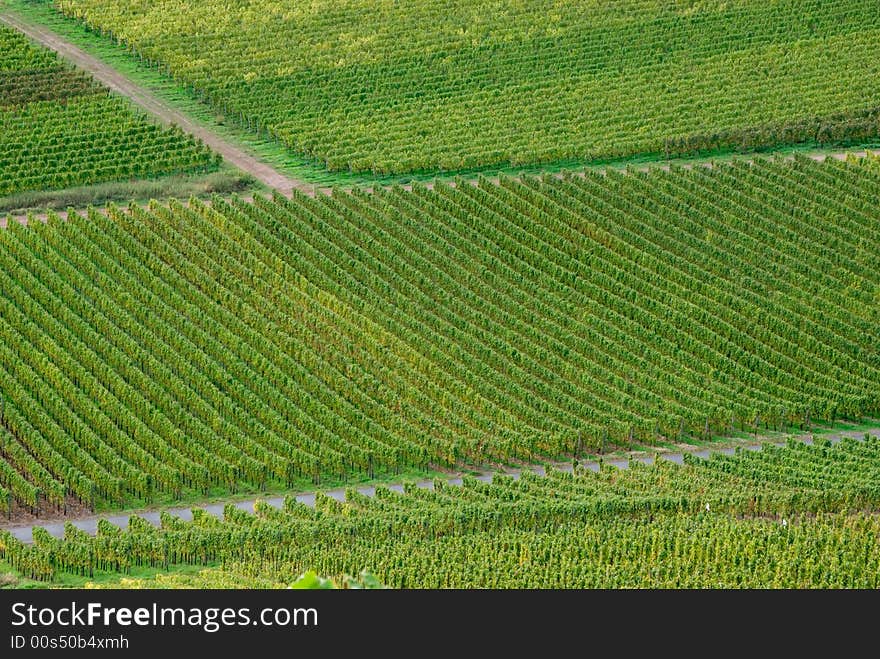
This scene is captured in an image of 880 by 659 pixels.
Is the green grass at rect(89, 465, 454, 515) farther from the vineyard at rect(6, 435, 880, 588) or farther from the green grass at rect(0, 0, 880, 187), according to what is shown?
the green grass at rect(0, 0, 880, 187)

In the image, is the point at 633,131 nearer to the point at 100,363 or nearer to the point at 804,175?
the point at 804,175

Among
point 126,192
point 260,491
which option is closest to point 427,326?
point 260,491

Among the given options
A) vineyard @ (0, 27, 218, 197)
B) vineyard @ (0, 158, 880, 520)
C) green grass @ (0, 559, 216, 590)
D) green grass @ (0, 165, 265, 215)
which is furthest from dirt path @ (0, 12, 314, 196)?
green grass @ (0, 559, 216, 590)

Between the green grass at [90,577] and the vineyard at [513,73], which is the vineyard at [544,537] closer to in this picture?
the green grass at [90,577]

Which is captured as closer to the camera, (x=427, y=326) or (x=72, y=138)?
(x=427, y=326)

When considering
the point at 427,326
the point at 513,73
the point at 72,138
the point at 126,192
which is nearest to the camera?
the point at 427,326

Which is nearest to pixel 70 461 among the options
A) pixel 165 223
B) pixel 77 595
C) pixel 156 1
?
pixel 165 223

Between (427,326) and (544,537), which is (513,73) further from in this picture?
(544,537)
